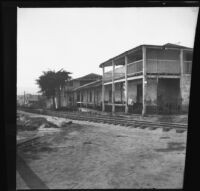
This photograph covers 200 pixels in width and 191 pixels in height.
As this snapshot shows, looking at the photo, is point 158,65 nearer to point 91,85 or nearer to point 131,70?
point 131,70

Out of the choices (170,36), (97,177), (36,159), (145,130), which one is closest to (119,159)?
(97,177)

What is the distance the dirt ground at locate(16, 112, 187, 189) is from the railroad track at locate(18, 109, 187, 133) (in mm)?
140

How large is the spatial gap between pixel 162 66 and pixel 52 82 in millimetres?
4009

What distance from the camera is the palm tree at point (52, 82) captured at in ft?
16.7

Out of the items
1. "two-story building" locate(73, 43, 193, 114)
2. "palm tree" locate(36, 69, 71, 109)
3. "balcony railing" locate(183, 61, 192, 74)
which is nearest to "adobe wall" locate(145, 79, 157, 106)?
"two-story building" locate(73, 43, 193, 114)

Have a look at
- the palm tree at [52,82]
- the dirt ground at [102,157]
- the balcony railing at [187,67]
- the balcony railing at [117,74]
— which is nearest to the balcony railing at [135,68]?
the balcony railing at [117,74]

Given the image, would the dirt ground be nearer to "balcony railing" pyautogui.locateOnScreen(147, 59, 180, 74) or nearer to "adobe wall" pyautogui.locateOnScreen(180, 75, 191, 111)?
"adobe wall" pyautogui.locateOnScreen(180, 75, 191, 111)

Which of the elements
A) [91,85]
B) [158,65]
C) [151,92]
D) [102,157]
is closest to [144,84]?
[151,92]

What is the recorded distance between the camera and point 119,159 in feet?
16.7

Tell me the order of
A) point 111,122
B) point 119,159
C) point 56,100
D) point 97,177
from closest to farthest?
point 97,177, point 119,159, point 56,100, point 111,122

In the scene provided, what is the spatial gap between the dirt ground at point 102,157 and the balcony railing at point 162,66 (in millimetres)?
2323

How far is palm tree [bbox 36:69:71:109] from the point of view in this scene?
16.7 feet

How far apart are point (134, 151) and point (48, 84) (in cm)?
271

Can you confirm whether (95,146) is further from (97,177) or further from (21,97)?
(21,97)
